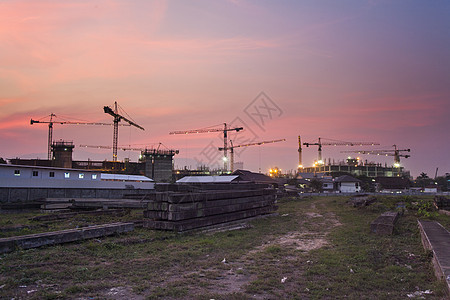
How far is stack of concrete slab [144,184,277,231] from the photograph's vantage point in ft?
42.4

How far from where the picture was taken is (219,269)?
7.95 m

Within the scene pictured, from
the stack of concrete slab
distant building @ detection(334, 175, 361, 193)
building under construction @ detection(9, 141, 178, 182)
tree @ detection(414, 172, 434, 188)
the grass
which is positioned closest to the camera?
the grass

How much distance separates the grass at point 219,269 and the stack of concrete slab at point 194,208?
45.8 inches

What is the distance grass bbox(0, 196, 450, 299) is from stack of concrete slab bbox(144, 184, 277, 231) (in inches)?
45.8

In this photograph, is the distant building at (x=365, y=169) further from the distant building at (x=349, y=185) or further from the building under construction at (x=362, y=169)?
the distant building at (x=349, y=185)

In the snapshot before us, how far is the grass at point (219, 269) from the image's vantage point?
20.1 ft

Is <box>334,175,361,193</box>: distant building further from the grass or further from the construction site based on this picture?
the grass

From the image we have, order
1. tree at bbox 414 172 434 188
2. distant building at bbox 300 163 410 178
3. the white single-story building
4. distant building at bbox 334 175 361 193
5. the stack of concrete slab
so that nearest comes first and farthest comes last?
the stack of concrete slab → the white single-story building → distant building at bbox 334 175 361 193 → tree at bbox 414 172 434 188 → distant building at bbox 300 163 410 178

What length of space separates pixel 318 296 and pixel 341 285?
3.12 feet

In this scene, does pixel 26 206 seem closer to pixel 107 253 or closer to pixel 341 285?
pixel 107 253

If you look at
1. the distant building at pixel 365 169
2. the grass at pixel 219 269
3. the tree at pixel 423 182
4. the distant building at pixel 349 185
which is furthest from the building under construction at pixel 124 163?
the distant building at pixel 365 169

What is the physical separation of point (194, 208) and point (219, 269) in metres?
6.03

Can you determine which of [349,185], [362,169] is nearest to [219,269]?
[349,185]

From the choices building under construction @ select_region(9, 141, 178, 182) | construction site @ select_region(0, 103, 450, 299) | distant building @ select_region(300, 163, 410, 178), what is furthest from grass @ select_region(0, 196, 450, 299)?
distant building @ select_region(300, 163, 410, 178)
